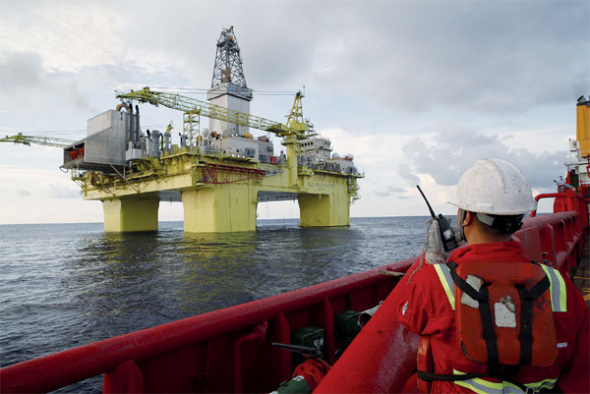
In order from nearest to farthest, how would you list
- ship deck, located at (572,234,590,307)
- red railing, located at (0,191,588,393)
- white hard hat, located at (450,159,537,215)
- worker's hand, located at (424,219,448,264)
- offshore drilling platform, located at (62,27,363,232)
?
white hard hat, located at (450,159,537,215) → worker's hand, located at (424,219,448,264) → red railing, located at (0,191,588,393) → ship deck, located at (572,234,590,307) → offshore drilling platform, located at (62,27,363,232)

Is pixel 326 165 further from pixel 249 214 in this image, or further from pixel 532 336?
pixel 532 336

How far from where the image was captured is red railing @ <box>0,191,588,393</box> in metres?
2.06

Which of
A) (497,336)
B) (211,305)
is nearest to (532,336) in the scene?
(497,336)

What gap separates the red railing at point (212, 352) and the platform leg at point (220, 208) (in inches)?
963

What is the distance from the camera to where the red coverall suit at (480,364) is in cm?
146

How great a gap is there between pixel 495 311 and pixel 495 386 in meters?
0.33

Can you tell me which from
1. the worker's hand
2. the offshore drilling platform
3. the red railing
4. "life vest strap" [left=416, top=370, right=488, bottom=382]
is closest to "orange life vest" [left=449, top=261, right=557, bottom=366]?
"life vest strap" [left=416, top=370, right=488, bottom=382]

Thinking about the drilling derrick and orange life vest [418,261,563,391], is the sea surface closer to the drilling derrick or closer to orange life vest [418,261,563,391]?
orange life vest [418,261,563,391]

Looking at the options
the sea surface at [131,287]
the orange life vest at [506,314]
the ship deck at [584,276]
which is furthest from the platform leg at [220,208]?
the orange life vest at [506,314]

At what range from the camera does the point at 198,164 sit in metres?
26.1

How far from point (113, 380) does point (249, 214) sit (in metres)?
28.9

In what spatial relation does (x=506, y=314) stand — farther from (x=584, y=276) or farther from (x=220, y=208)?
(x=220, y=208)

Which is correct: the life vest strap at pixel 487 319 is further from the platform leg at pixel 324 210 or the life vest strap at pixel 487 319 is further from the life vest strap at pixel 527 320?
the platform leg at pixel 324 210

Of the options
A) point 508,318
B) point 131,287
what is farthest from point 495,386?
point 131,287
